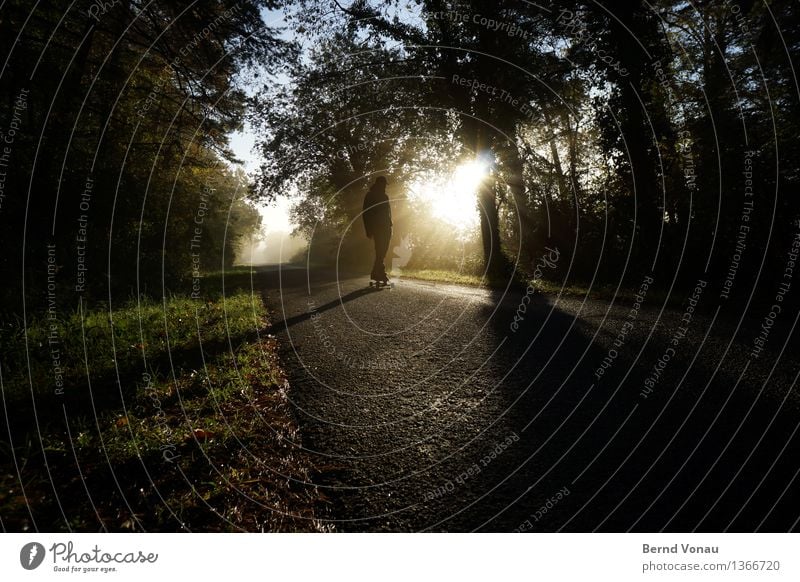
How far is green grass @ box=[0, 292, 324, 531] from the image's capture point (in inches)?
71.8

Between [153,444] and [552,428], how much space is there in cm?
245

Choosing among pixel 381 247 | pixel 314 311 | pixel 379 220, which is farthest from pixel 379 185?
pixel 314 311

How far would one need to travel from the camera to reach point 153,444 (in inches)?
96.2

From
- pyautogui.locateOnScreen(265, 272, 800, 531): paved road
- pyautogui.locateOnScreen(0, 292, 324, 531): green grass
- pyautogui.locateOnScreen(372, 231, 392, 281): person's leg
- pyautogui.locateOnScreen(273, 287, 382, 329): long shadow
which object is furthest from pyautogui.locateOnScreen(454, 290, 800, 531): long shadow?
pyautogui.locateOnScreen(372, 231, 392, 281): person's leg

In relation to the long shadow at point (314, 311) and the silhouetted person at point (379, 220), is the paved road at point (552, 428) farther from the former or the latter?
the silhouetted person at point (379, 220)

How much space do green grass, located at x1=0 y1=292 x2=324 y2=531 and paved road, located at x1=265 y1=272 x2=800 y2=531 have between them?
247 mm

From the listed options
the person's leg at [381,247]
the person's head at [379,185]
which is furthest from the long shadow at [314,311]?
the person's head at [379,185]

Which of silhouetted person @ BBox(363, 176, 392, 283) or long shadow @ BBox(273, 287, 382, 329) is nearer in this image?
long shadow @ BBox(273, 287, 382, 329)

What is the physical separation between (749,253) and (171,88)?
562 inches

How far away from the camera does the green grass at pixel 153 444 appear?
1.82m

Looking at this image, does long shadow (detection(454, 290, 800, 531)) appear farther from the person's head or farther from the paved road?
the person's head

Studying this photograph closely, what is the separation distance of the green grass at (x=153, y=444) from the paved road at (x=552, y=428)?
9.7 inches

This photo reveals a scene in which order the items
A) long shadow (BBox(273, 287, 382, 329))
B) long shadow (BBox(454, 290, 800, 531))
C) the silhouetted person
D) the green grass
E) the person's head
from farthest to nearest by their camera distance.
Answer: the silhouetted person → the person's head → long shadow (BBox(273, 287, 382, 329)) → the green grass → long shadow (BBox(454, 290, 800, 531))

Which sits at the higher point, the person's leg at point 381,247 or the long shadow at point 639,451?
the person's leg at point 381,247
